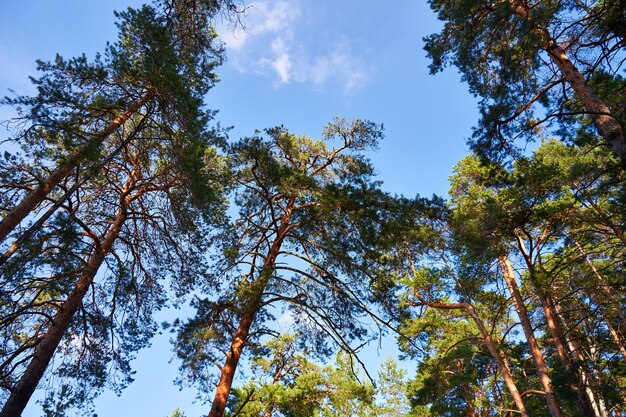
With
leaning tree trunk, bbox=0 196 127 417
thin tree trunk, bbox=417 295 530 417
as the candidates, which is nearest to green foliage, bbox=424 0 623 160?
thin tree trunk, bbox=417 295 530 417

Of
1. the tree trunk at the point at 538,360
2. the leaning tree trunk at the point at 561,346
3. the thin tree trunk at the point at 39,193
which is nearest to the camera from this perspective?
the thin tree trunk at the point at 39,193

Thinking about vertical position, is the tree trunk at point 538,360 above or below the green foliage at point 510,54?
below

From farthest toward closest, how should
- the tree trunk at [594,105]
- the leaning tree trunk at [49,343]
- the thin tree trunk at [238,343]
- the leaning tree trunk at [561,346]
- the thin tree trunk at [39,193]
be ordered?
1. the leaning tree trunk at [561,346]
2. the thin tree trunk at [238,343]
3. the leaning tree trunk at [49,343]
4. the thin tree trunk at [39,193]
5. the tree trunk at [594,105]

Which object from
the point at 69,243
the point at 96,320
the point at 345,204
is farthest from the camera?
the point at 96,320

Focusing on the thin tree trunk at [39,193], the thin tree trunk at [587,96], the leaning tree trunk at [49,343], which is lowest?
the leaning tree trunk at [49,343]

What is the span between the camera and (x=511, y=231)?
9516 millimetres

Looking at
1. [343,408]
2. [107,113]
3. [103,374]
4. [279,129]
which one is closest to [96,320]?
[103,374]

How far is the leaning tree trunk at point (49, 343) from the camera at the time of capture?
6.29 meters

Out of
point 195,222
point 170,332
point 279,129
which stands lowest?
point 170,332

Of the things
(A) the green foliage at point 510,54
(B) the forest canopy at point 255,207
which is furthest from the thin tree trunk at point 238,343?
(A) the green foliage at point 510,54

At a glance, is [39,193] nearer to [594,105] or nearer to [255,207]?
[255,207]

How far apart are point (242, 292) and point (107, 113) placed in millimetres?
5706

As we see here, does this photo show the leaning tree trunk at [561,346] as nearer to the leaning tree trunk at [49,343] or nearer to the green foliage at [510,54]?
the green foliage at [510,54]

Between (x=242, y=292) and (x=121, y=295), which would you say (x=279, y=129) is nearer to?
(x=242, y=292)
